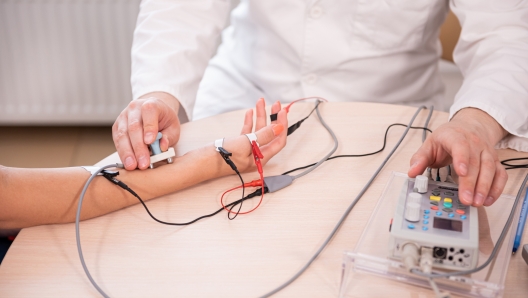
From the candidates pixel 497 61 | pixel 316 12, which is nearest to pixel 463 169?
pixel 497 61

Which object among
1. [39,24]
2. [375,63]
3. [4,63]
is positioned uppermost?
[375,63]

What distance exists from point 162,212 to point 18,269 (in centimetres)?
19

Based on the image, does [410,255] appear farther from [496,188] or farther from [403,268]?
[496,188]

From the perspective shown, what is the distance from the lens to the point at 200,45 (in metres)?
1.10

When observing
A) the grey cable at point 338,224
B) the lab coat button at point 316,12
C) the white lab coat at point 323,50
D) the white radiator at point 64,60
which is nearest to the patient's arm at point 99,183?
the grey cable at point 338,224

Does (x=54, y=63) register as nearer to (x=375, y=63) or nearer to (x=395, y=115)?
(x=375, y=63)

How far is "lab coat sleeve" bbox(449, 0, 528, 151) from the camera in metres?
0.83

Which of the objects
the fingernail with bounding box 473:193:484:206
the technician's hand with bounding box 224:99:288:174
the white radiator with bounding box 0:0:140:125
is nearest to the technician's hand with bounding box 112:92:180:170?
the technician's hand with bounding box 224:99:288:174

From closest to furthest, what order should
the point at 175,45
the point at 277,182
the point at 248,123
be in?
1. the point at 277,182
2. the point at 248,123
3. the point at 175,45

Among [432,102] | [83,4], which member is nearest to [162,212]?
[432,102]

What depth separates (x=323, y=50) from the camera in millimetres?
1111

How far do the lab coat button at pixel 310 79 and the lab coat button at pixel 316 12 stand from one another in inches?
5.2

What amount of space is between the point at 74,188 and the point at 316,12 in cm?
65

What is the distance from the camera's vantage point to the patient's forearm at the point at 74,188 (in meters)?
0.68
